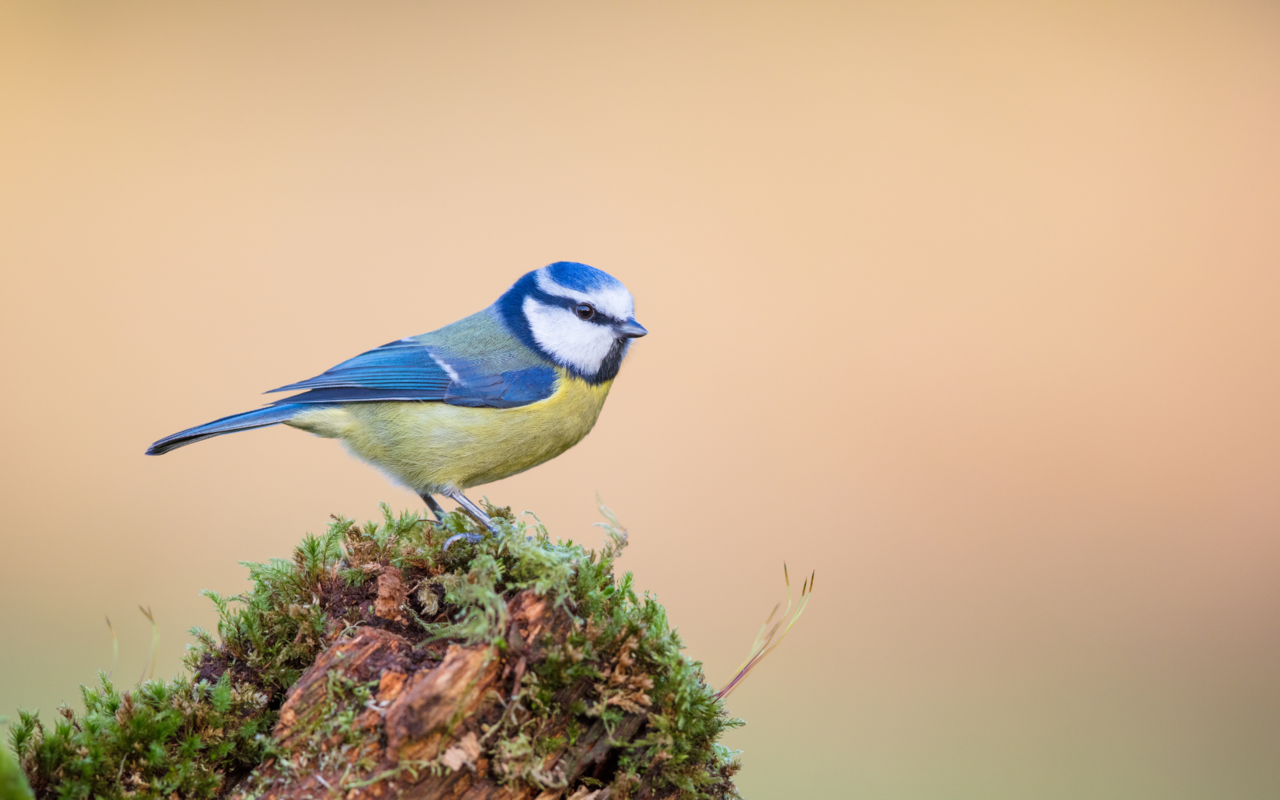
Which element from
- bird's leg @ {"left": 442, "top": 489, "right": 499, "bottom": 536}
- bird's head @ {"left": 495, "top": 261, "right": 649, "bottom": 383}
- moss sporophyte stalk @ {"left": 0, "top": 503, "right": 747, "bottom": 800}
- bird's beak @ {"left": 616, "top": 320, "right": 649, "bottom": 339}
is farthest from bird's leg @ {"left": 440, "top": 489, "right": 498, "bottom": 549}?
bird's beak @ {"left": 616, "top": 320, "right": 649, "bottom": 339}

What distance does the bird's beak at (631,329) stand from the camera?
112 inches

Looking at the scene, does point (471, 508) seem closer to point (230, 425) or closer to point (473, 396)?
point (473, 396)

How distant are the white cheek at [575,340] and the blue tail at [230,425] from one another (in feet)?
2.67

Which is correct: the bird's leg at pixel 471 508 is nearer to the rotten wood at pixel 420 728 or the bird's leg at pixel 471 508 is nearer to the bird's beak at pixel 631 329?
the rotten wood at pixel 420 728

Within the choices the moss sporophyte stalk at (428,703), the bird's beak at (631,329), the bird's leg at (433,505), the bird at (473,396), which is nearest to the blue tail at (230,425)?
the bird at (473,396)

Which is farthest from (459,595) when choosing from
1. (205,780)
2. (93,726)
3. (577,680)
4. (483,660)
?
(93,726)

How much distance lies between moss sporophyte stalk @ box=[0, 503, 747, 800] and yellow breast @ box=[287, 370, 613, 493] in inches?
27.9

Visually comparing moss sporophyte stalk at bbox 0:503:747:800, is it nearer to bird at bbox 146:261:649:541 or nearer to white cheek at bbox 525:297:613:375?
bird at bbox 146:261:649:541

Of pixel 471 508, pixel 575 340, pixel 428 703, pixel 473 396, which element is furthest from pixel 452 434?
pixel 428 703

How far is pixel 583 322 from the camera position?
2.89m

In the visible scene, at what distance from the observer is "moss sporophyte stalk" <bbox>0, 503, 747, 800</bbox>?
5.19 ft

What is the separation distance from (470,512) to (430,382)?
61cm

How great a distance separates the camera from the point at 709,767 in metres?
1.89

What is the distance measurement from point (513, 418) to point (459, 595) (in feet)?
3.27
